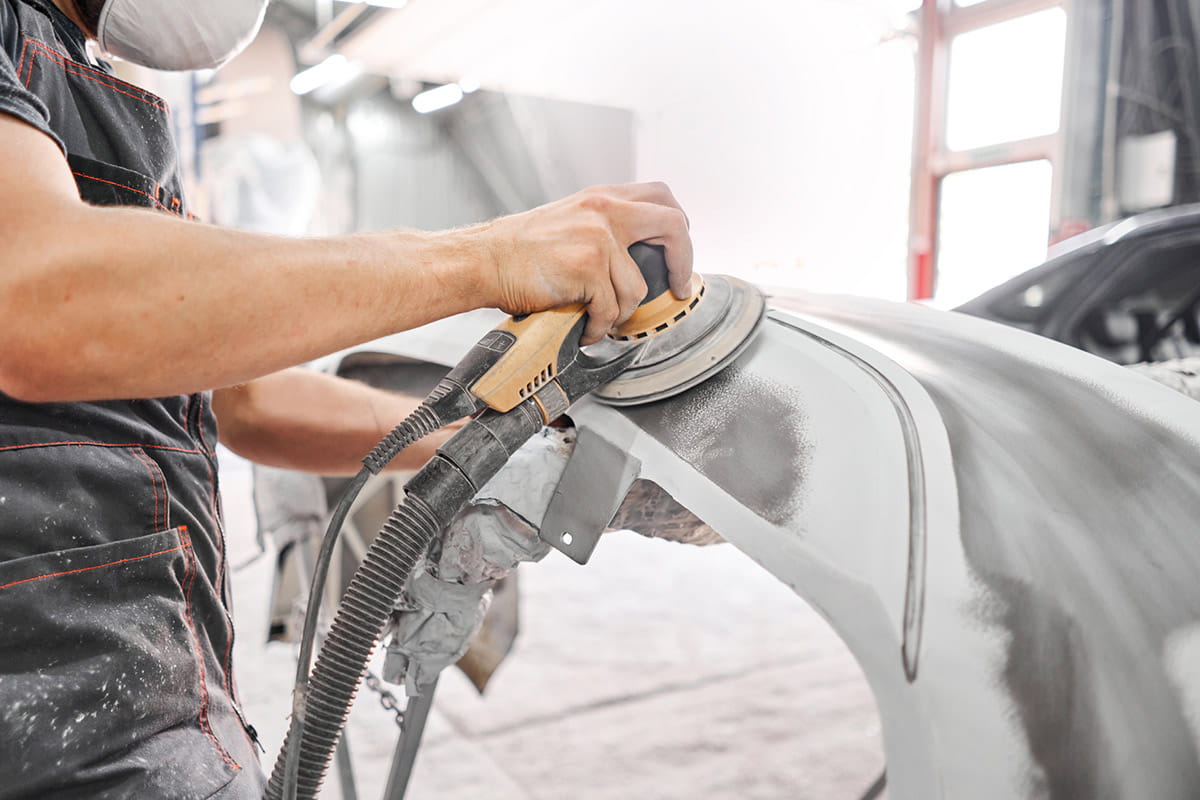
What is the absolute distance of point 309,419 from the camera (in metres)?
0.85

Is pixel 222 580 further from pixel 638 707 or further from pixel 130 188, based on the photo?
pixel 638 707

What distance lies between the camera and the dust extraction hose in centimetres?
52

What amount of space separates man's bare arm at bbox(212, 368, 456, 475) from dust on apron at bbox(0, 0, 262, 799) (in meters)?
0.17

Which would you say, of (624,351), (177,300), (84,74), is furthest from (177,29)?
(624,351)

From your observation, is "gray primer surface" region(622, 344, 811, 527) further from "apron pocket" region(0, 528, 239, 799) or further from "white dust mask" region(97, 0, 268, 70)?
"white dust mask" region(97, 0, 268, 70)

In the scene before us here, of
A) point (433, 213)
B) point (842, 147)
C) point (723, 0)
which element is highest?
point (723, 0)

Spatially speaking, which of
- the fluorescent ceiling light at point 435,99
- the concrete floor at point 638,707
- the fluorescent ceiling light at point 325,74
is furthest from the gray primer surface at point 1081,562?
the fluorescent ceiling light at point 435,99

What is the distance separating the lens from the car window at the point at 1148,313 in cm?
113

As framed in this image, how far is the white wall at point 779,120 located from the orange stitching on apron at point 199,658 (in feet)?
3.49

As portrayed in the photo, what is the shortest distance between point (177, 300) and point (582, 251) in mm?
255

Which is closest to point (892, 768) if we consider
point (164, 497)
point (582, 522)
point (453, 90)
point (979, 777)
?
point (979, 777)

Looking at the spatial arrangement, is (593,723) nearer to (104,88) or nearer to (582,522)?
(582,522)

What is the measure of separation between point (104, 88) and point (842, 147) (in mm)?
1797

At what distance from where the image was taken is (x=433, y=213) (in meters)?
6.04
